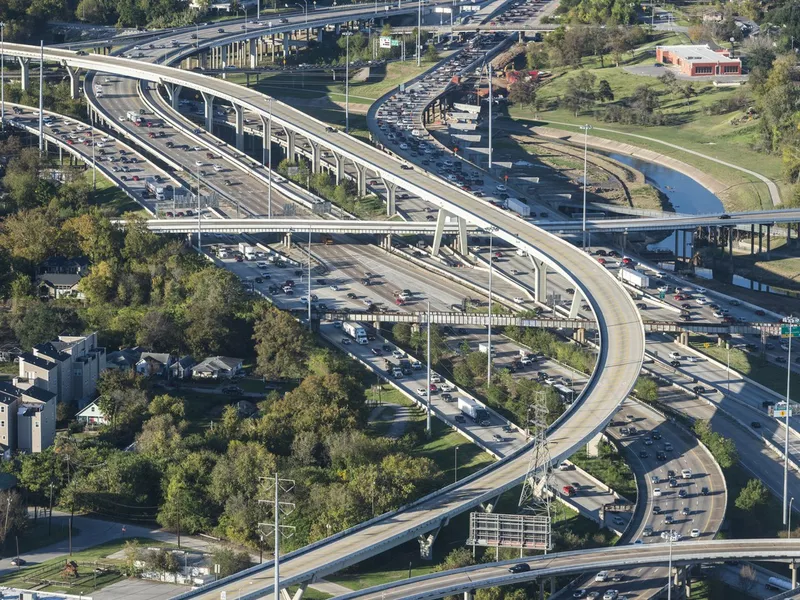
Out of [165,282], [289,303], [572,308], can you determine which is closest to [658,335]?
[572,308]

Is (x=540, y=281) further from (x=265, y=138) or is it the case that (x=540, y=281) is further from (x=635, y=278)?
(x=265, y=138)

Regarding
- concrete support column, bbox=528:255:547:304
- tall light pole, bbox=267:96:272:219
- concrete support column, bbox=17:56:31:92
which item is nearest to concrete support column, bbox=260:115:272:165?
tall light pole, bbox=267:96:272:219

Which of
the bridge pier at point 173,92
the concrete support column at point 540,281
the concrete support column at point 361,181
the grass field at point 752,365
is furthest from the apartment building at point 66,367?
the bridge pier at point 173,92

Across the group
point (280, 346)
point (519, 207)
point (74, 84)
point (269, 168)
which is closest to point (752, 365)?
point (280, 346)

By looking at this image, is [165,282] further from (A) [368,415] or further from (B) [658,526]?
(B) [658,526]

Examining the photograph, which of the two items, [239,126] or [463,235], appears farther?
[239,126]

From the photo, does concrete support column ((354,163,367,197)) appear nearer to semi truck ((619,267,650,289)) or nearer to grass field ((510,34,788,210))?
semi truck ((619,267,650,289))

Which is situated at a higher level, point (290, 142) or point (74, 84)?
point (74, 84)
